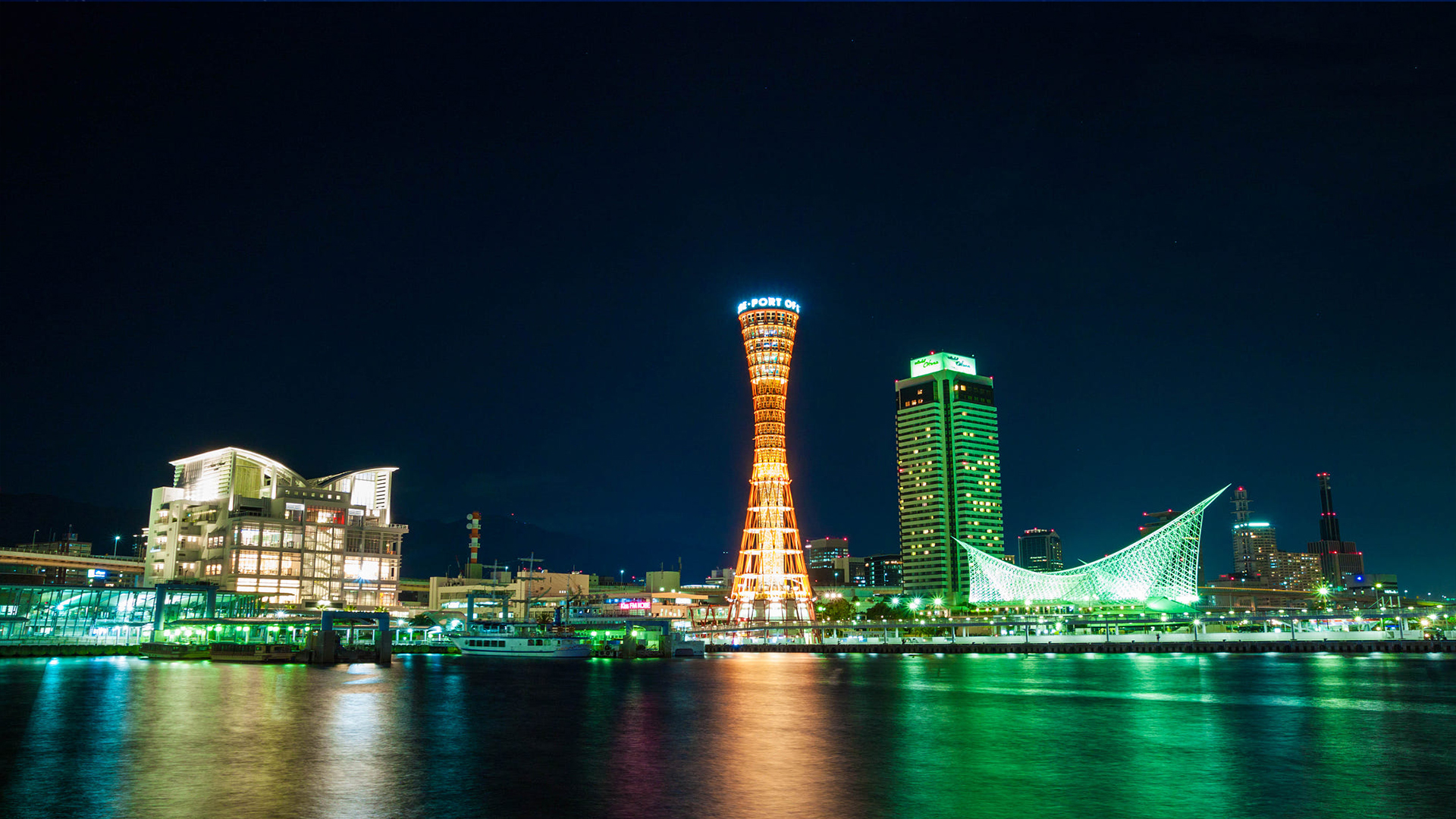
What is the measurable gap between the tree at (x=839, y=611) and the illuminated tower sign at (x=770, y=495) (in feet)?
39.8

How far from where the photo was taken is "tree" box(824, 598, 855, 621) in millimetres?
138750

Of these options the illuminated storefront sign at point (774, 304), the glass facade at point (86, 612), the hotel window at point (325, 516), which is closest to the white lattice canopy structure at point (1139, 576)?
the illuminated storefront sign at point (774, 304)

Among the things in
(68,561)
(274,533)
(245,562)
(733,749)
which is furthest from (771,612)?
(733,749)

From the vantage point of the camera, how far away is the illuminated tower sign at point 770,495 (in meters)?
113

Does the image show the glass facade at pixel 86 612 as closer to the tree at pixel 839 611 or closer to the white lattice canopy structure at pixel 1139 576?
the tree at pixel 839 611

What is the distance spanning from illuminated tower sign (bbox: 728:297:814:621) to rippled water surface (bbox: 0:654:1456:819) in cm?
6088

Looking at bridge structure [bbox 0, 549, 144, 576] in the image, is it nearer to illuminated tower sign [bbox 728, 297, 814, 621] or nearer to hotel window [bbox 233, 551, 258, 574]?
hotel window [bbox 233, 551, 258, 574]

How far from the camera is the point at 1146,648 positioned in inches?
3826

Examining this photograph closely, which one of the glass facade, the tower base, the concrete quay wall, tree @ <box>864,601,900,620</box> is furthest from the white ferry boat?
tree @ <box>864,601,900,620</box>

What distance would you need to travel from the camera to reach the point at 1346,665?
7050 centimetres

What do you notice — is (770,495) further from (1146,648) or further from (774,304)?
(1146,648)

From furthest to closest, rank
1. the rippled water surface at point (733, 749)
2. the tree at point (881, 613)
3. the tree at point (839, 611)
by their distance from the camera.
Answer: the tree at point (881, 613) → the tree at point (839, 611) → the rippled water surface at point (733, 749)

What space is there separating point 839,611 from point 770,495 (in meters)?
31.1

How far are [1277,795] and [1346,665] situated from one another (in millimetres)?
60022
